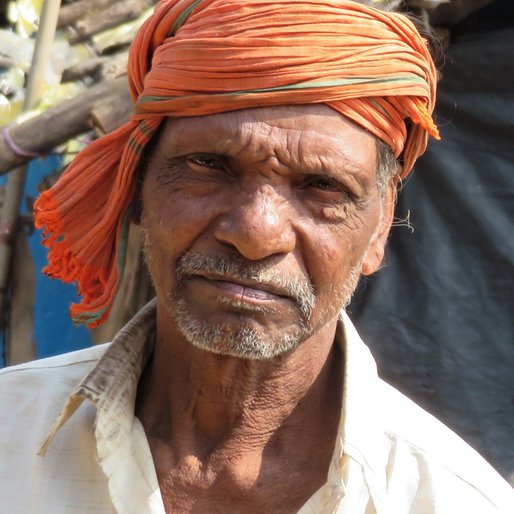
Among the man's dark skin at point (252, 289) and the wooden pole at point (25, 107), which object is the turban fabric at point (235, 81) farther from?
the wooden pole at point (25, 107)

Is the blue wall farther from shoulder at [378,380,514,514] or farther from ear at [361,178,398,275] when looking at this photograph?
shoulder at [378,380,514,514]

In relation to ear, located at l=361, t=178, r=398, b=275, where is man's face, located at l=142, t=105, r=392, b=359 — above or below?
above

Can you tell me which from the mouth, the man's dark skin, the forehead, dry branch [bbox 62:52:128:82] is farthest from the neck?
dry branch [bbox 62:52:128:82]

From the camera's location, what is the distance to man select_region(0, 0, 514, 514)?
2.26 m

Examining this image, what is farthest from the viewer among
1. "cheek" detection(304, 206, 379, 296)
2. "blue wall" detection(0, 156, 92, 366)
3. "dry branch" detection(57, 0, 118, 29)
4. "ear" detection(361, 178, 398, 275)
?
"dry branch" detection(57, 0, 118, 29)

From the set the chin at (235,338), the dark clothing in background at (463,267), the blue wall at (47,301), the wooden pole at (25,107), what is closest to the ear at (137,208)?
the chin at (235,338)

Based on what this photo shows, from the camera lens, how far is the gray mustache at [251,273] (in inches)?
88.4

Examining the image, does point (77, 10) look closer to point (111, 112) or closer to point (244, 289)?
point (111, 112)

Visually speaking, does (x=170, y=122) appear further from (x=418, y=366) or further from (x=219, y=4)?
(x=418, y=366)

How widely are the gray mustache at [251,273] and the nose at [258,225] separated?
3 cm

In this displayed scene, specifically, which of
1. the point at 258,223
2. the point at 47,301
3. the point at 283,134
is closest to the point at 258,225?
the point at 258,223

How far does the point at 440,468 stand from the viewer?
230 centimetres

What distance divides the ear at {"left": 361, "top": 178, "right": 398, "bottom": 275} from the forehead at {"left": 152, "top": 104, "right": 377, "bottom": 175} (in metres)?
0.27

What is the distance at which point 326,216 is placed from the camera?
2355 millimetres
